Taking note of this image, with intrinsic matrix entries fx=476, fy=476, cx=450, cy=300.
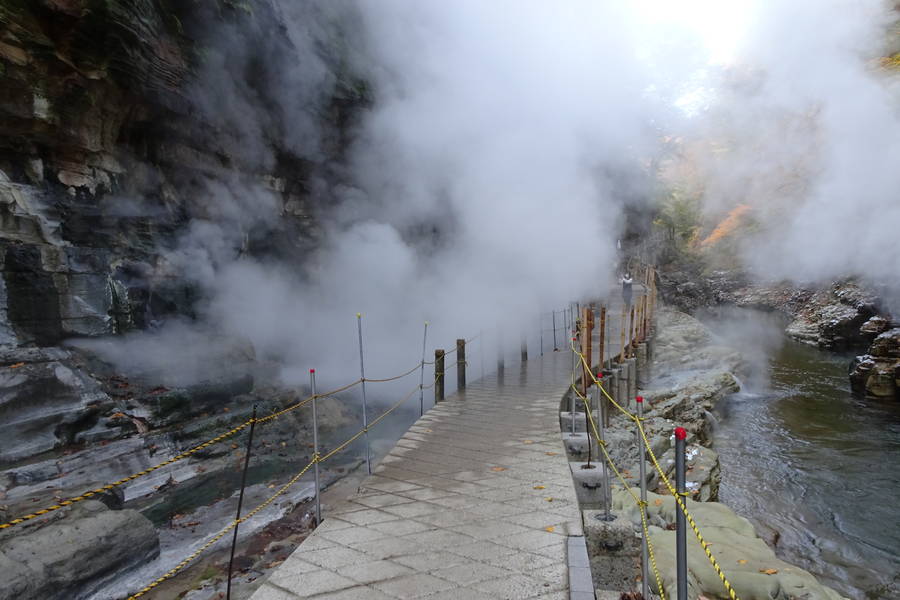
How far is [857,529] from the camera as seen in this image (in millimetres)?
6301

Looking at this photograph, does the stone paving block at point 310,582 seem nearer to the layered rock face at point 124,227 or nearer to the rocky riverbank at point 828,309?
the layered rock face at point 124,227

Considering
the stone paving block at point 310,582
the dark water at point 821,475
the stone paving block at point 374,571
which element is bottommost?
the dark water at point 821,475

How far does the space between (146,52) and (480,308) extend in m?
8.74

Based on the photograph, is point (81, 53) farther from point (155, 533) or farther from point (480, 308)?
point (480, 308)

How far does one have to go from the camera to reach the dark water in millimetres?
5699

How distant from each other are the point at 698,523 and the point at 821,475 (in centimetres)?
481

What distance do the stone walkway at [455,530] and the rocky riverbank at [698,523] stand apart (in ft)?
1.15

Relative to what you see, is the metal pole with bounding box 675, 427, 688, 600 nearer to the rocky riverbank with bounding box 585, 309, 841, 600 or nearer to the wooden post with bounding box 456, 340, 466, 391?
the rocky riverbank with bounding box 585, 309, 841, 600

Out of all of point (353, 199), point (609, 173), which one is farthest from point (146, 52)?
point (609, 173)

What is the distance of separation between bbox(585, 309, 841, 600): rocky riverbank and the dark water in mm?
713

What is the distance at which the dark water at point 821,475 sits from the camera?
5699 mm

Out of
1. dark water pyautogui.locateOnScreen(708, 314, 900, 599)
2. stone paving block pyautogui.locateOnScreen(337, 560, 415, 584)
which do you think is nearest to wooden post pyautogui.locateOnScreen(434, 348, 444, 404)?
stone paving block pyautogui.locateOnScreen(337, 560, 415, 584)

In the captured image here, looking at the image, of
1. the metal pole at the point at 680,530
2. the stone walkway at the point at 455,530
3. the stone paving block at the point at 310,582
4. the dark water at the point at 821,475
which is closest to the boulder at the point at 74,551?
the stone walkway at the point at 455,530

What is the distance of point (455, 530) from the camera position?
313 centimetres
